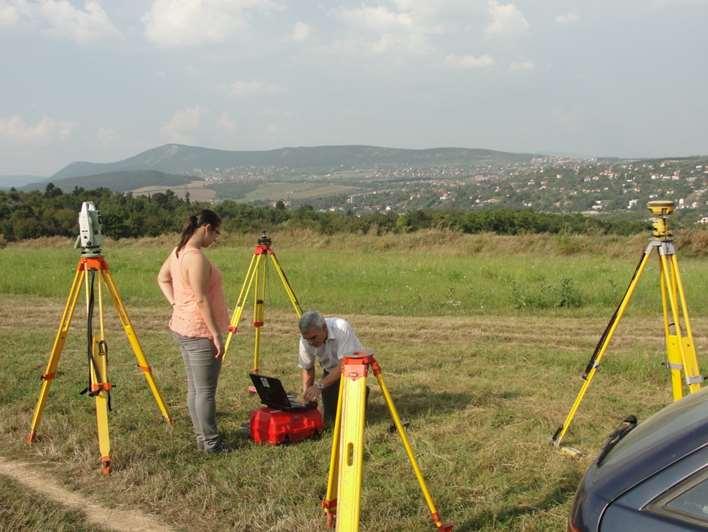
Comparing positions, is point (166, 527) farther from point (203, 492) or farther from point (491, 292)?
point (491, 292)

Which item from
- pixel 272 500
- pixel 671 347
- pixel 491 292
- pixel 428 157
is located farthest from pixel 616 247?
pixel 428 157

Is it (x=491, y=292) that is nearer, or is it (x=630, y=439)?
(x=630, y=439)

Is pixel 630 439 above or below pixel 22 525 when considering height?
above

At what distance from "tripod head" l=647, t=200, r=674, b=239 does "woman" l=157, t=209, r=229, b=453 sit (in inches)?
135

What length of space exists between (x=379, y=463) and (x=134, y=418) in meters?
2.59

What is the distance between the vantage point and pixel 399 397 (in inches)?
294

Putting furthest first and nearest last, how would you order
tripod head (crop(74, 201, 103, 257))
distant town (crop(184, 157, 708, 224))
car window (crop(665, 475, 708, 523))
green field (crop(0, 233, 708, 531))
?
distant town (crop(184, 157, 708, 224)) → tripod head (crop(74, 201, 103, 257)) → green field (crop(0, 233, 708, 531)) → car window (crop(665, 475, 708, 523))

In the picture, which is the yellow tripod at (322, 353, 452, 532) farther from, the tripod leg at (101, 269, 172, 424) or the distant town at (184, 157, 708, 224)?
the distant town at (184, 157, 708, 224)

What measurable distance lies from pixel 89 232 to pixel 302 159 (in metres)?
162

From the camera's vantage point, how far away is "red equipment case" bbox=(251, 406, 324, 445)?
6.00m

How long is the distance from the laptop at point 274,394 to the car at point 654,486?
12.5 ft

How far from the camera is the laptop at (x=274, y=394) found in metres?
6.14

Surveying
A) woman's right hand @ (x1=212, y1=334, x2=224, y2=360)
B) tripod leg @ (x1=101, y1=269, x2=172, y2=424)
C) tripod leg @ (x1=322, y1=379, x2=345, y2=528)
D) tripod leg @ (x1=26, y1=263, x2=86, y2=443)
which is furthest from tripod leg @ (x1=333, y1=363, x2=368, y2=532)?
tripod leg @ (x1=26, y1=263, x2=86, y2=443)

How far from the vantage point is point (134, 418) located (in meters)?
6.76
